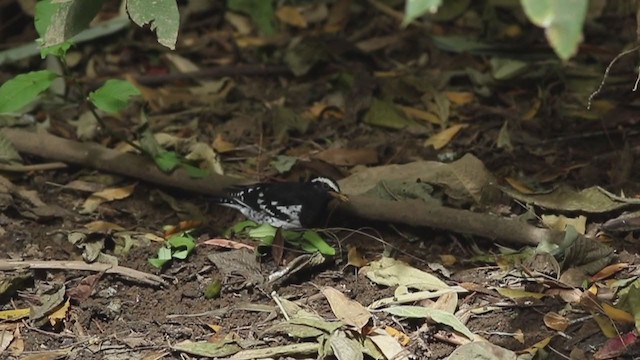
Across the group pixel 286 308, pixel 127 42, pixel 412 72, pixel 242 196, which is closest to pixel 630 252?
pixel 286 308

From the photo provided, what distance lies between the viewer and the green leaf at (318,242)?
3.95 metres

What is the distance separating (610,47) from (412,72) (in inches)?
45.8

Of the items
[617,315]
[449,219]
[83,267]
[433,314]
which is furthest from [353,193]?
[617,315]

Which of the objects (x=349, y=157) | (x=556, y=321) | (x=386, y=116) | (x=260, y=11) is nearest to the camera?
(x=556, y=321)

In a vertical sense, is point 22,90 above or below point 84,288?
above

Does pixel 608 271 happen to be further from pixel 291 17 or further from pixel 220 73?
pixel 291 17

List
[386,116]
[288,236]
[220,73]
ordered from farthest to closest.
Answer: [220,73], [386,116], [288,236]

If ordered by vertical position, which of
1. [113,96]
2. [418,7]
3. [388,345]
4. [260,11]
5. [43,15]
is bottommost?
[388,345]

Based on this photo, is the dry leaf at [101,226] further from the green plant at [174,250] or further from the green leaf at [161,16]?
the green leaf at [161,16]

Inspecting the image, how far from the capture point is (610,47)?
5.66m

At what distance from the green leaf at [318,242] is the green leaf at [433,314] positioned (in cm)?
45

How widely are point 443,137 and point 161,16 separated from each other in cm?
213

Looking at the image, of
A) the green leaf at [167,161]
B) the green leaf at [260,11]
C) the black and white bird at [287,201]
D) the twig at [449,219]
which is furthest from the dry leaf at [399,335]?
the green leaf at [260,11]

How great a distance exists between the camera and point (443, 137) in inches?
194
